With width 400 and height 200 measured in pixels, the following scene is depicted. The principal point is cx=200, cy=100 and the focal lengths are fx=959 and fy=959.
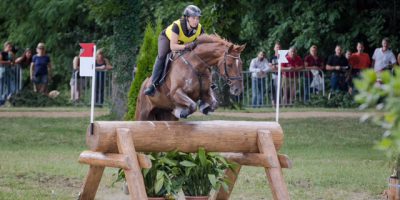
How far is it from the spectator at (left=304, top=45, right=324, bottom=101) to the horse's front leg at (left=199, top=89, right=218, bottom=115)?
15507 millimetres

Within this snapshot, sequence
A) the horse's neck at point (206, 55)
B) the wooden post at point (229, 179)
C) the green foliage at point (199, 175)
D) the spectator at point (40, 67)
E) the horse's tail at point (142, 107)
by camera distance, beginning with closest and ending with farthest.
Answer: the green foliage at point (199, 175), the wooden post at point (229, 179), the horse's neck at point (206, 55), the horse's tail at point (142, 107), the spectator at point (40, 67)

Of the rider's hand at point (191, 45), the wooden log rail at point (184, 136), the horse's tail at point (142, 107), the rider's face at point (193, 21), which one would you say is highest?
the rider's face at point (193, 21)

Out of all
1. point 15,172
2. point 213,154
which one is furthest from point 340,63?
point 213,154

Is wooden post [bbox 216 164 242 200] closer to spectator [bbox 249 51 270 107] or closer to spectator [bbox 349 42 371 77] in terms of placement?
spectator [bbox 249 51 270 107]

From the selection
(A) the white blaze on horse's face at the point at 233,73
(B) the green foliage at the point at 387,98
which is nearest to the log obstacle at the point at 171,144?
(A) the white blaze on horse's face at the point at 233,73

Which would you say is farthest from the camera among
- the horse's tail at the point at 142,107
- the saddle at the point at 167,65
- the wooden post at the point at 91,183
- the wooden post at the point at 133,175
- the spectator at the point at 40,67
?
the spectator at the point at 40,67

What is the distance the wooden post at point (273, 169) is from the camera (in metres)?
8.91

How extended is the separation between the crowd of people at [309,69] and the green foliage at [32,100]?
5.50 metres

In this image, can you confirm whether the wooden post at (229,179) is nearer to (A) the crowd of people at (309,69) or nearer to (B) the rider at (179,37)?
(B) the rider at (179,37)

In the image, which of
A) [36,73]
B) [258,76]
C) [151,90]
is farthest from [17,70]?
[151,90]

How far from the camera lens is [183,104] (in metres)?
10.6

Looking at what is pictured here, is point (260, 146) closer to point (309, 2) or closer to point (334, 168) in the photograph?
point (334, 168)

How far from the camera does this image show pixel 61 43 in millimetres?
34688

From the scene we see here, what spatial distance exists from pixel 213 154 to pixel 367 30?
66.0 ft
